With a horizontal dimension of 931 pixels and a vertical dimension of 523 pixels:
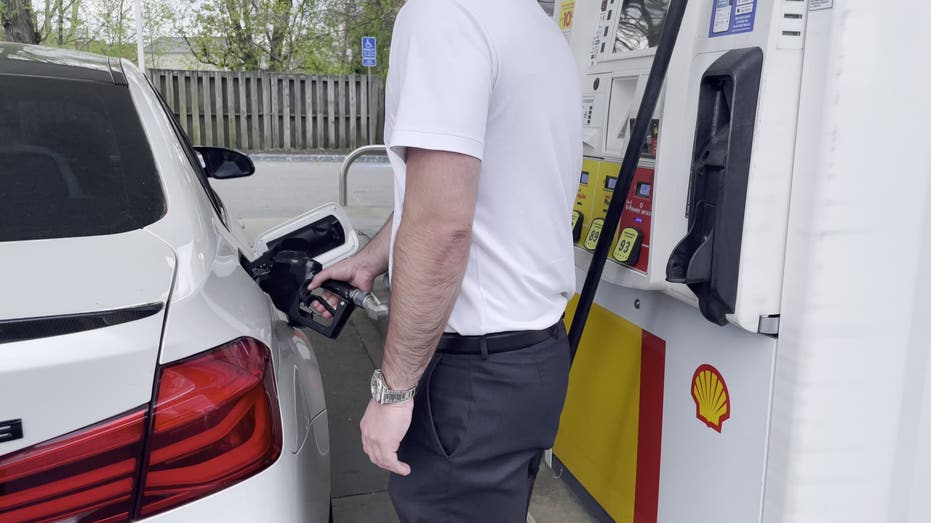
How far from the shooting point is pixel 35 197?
1579 mm

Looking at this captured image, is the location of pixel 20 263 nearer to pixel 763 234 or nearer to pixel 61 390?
pixel 61 390

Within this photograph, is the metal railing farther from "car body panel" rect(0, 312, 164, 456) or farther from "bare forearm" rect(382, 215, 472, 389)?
"car body panel" rect(0, 312, 164, 456)

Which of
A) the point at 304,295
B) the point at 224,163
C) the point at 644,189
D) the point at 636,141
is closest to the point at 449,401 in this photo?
the point at 304,295

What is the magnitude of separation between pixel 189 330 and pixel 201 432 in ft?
0.52

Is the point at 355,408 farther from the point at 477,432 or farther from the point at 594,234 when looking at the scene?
the point at 477,432

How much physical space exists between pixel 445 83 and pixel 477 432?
65 centimetres

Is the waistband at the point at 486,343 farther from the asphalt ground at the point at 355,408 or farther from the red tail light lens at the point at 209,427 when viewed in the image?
the asphalt ground at the point at 355,408

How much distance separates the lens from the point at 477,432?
4.92 ft

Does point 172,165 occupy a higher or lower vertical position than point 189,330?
higher

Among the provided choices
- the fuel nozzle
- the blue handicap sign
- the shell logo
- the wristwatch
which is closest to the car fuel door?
the fuel nozzle

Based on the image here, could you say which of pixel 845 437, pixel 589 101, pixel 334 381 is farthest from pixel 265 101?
pixel 845 437

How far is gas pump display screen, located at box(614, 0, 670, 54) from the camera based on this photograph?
2.08 metres

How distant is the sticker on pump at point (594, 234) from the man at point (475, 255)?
2.31 feet

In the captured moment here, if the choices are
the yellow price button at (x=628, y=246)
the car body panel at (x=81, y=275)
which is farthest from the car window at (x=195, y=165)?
the yellow price button at (x=628, y=246)
